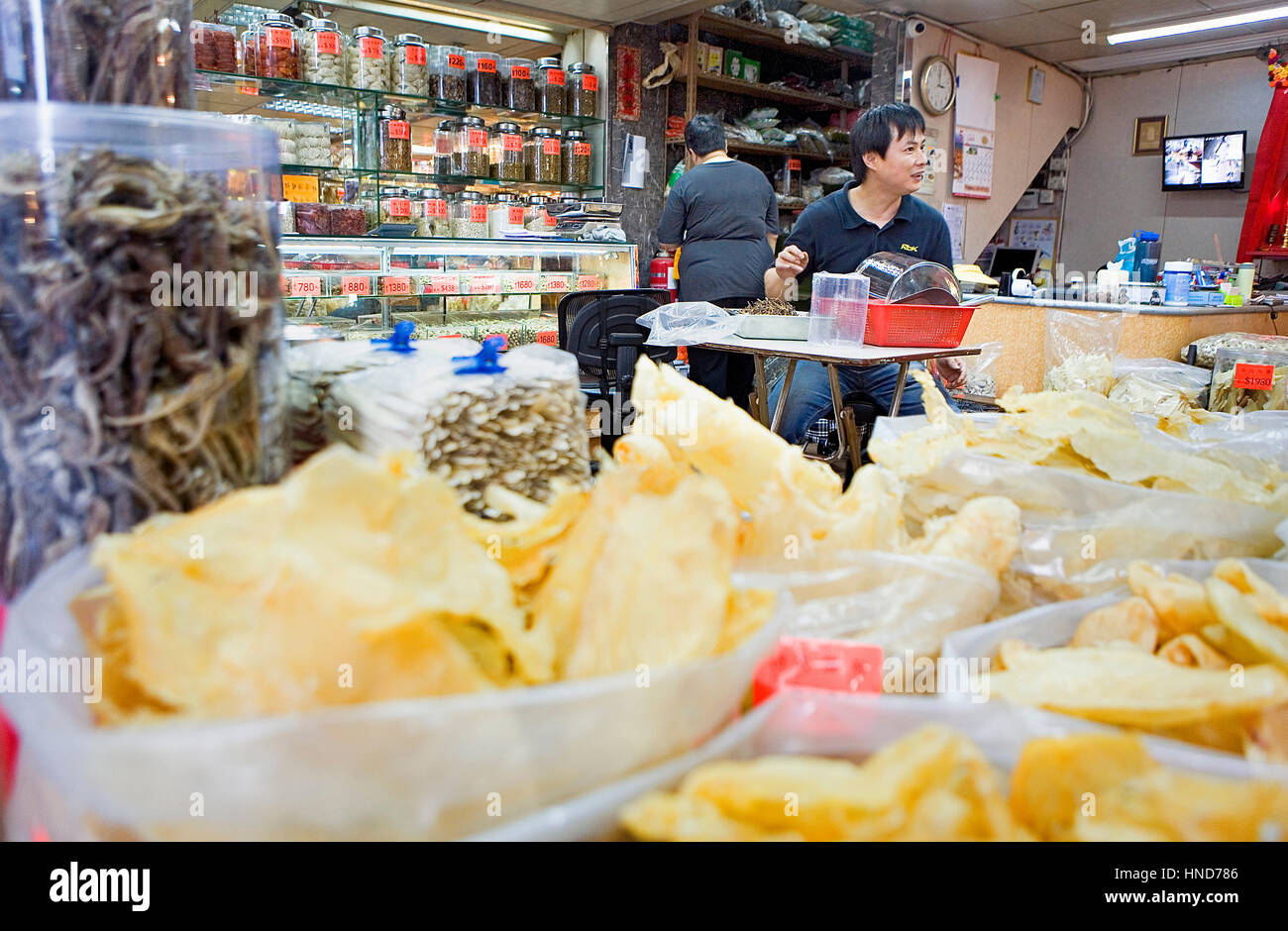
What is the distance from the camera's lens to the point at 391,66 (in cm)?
438

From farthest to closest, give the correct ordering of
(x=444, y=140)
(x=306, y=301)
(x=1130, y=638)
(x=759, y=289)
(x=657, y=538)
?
(x=444, y=140) < (x=759, y=289) < (x=306, y=301) < (x=1130, y=638) < (x=657, y=538)

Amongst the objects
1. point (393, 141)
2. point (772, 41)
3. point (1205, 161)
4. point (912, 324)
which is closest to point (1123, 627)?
point (912, 324)

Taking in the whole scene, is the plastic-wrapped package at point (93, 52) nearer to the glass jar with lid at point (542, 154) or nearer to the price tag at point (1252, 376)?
the price tag at point (1252, 376)

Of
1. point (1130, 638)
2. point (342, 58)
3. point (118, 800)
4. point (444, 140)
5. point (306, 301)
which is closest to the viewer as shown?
point (118, 800)

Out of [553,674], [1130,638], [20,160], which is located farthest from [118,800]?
[1130,638]

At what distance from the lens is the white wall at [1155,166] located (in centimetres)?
731

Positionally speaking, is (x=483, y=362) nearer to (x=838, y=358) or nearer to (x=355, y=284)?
(x=838, y=358)

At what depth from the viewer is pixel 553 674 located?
565 millimetres

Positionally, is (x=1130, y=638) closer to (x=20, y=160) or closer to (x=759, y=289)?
(x=20, y=160)

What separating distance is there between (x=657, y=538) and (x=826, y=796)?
18 centimetres

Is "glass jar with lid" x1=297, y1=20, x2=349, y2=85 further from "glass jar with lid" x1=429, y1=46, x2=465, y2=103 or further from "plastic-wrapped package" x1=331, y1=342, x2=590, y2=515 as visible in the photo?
"plastic-wrapped package" x1=331, y1=342, x2=590, y2=515

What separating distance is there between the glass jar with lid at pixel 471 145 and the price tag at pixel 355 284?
1.67m

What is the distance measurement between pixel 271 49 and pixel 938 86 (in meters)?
4.35
